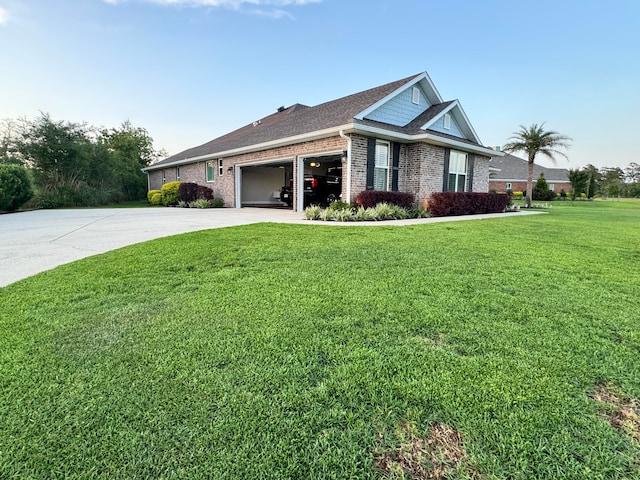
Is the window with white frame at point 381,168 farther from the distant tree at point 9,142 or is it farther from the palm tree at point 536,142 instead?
the distant tree at point 9,142

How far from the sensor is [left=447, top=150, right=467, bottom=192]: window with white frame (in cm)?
1449

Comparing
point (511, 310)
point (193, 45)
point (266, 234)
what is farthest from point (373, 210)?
point (193, 45)

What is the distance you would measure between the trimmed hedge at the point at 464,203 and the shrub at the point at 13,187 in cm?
1744

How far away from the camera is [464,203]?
13016 millimetres

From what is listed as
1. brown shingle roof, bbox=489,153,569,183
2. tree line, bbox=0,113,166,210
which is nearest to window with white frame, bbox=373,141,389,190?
tree line, bbox=0,113,166,210

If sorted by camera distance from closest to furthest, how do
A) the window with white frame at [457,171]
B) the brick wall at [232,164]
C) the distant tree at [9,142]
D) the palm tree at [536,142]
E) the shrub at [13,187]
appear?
the brick wall at [232,164] → the shrub at [13,187] → the window with white frame at [457,171] → the distant tree at [9,142] → the palm tree at [536,142]

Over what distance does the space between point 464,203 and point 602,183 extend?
66171 mm

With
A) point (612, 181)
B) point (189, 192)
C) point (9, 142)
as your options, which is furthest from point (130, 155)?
point (612, 181)

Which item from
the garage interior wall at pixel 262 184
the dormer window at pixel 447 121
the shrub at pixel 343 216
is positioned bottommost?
the shrub at pixel 343 216

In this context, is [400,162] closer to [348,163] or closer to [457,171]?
[348,163]

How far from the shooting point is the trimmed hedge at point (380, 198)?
36.3 ft

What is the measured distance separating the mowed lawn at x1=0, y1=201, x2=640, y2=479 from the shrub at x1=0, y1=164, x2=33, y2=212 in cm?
1390

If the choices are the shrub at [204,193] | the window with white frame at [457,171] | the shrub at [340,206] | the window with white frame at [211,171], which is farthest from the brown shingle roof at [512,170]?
the shrub at [340,206]

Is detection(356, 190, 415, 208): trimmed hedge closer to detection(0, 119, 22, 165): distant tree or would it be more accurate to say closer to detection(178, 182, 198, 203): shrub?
detection(178, 182, 198, 203): shrub
